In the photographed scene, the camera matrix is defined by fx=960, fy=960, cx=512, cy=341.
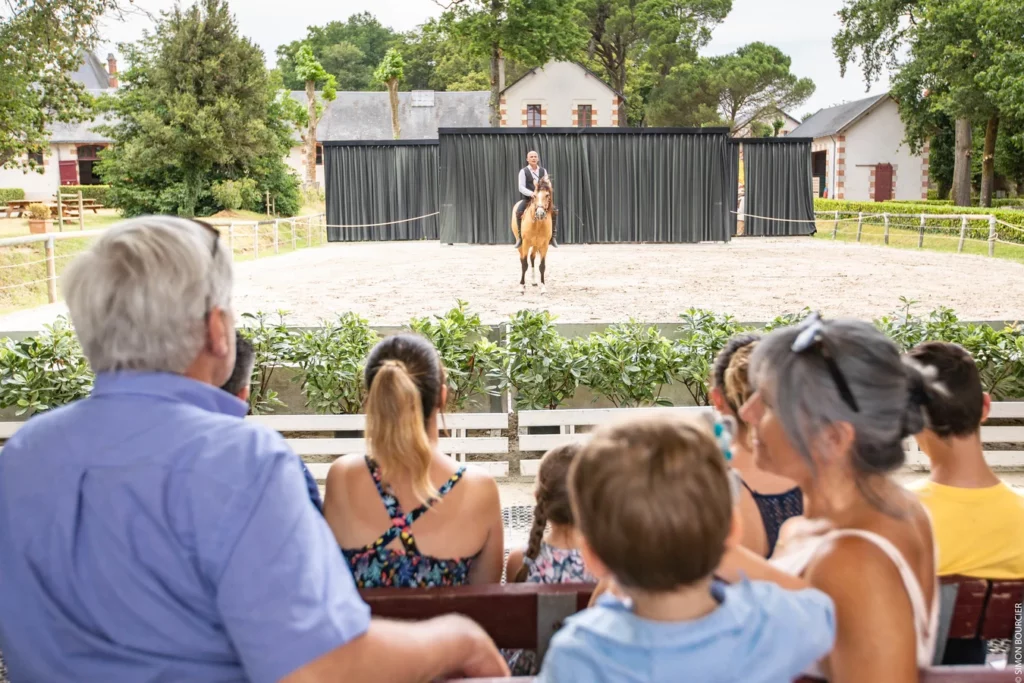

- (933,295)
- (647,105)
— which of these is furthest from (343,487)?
(647,105)

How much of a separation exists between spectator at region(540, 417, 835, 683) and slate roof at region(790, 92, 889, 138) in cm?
3629

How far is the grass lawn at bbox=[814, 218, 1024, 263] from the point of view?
619 inches

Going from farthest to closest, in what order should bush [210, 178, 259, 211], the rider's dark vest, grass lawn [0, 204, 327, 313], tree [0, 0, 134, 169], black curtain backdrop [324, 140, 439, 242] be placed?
bush [210, 178, 259, 211], black curtain backdrop [324, 140, 439, 242], grass lawn [0, 204, 327, 313], the rider's dark vest, tree [0, 0, 134, 169]

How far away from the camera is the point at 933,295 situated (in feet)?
33.9

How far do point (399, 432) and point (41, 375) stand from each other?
12.2ft

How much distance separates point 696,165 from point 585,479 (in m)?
22.9

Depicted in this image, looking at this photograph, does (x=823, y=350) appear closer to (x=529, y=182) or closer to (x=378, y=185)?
(x=529, y=182)

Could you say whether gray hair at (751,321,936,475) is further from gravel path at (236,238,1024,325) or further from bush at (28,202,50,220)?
bush at (28,202,50,220)

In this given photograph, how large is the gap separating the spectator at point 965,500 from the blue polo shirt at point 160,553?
1071mm

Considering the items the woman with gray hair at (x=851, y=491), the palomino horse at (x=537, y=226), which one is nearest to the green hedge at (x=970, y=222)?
the palomino horse at (x=537, y=226)

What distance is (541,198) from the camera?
11.2 meters

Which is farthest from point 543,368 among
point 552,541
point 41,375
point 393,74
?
point 393,74

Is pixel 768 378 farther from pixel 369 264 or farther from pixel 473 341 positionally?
pixel 369 264

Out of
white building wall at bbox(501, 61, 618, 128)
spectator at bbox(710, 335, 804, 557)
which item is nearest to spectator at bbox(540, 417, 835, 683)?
spectator at bbox(710, 335, 804, 557)
